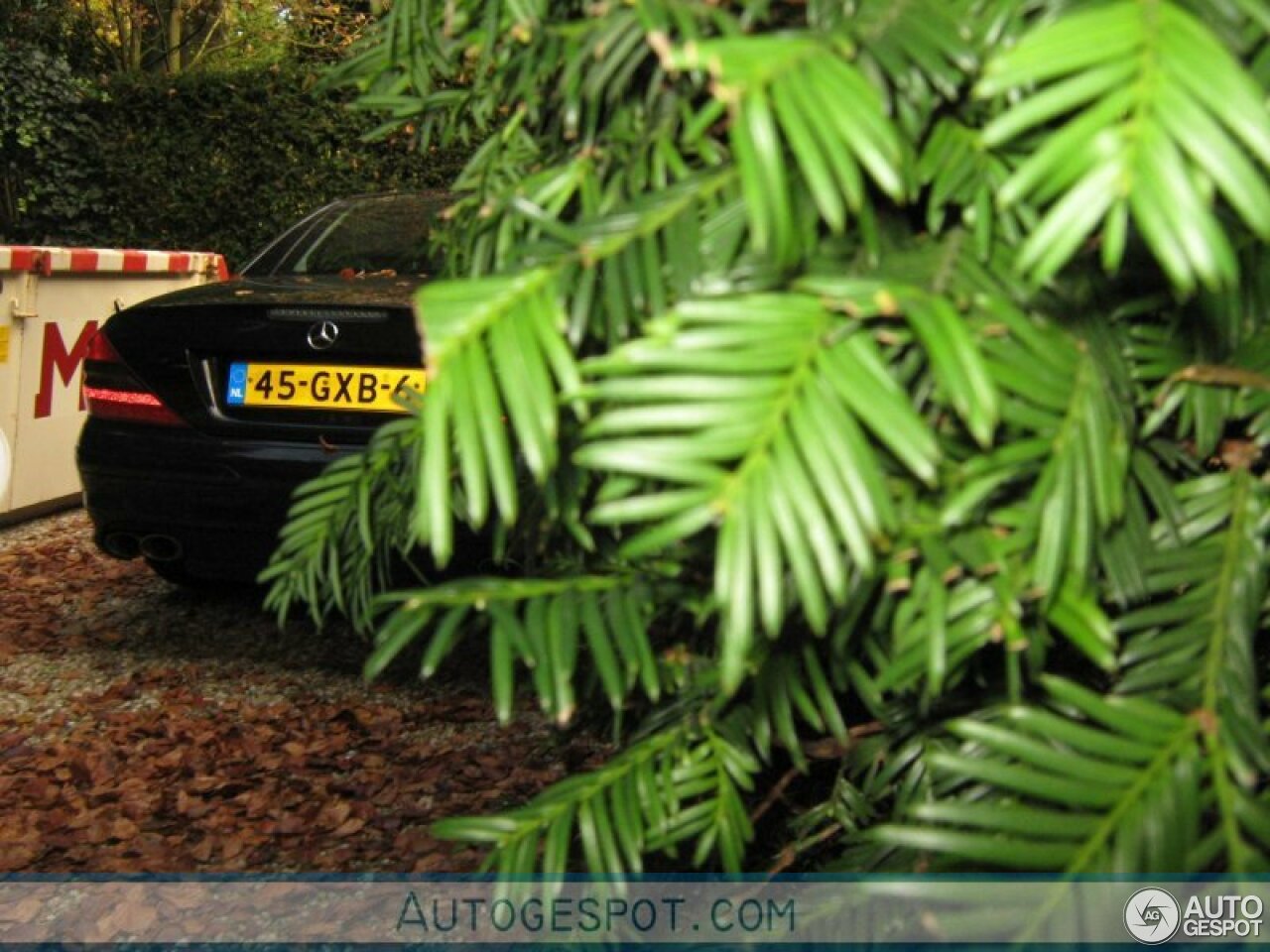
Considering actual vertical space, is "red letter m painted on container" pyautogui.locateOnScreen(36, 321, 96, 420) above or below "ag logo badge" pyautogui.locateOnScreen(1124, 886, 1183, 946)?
below

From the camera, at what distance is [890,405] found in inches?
32.4

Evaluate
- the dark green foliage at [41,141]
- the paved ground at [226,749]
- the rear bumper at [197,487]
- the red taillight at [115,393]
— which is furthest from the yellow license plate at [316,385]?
the dark green foliage at [41,141]

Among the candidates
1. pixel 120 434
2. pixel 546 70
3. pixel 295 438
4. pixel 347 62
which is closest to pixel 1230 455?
pixel 546 70

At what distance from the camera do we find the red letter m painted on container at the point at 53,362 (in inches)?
215

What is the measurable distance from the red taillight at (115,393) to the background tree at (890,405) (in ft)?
8.30

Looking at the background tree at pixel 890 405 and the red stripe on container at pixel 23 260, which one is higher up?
the background tree at pixel 890 405

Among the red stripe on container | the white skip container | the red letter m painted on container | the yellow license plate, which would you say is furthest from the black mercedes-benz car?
the red letter m painted on container

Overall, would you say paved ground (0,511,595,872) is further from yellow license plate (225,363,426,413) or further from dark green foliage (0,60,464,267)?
dark green foliage (0,60,464,267)

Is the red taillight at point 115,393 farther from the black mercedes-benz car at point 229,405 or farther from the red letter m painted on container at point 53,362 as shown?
the red letter m painted on container at point 53,362

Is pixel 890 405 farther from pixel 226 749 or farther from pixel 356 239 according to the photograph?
pixel 356 239

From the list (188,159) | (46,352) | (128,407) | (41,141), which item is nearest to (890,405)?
(128,407)

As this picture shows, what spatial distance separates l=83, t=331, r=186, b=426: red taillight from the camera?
11.8 feet

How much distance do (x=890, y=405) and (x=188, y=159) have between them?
10.5 metres

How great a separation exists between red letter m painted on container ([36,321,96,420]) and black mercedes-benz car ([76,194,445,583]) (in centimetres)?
194
